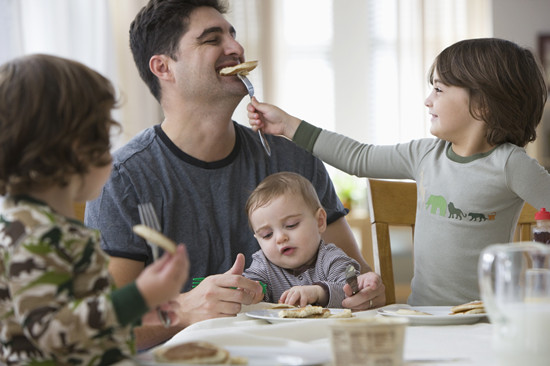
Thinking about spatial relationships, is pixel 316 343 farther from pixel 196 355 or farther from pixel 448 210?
pixel 448 210

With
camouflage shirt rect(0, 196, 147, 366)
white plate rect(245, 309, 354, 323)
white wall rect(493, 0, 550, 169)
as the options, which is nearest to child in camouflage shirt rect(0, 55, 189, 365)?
camouflage shirt rect(0, 196, 147, 366)

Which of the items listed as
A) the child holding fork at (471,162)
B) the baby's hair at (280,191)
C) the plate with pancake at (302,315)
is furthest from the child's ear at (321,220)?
the plate with pancake at (302,315)

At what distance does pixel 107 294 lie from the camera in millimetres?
711

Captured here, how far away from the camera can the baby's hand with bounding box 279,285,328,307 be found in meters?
1.47

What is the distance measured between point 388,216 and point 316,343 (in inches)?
38.9

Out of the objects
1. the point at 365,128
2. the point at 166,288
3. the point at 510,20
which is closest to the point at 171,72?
the point at 166,288

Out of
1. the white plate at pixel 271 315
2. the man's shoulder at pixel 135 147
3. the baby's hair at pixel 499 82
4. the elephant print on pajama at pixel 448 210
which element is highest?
the baby's hair at pixel 499 82

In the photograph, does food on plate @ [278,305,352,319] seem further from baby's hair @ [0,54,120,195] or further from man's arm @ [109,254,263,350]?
baby's hair @ [0,54,120,195]

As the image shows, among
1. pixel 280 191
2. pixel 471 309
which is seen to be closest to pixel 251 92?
pixel 280 191

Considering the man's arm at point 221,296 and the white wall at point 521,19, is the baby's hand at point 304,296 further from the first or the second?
the white wall at point 521,19

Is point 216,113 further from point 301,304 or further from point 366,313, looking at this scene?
point 366,313

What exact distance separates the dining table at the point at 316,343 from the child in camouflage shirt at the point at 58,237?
0.09 m

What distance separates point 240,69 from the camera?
6.43 feet

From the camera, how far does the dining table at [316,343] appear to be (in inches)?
30.9
